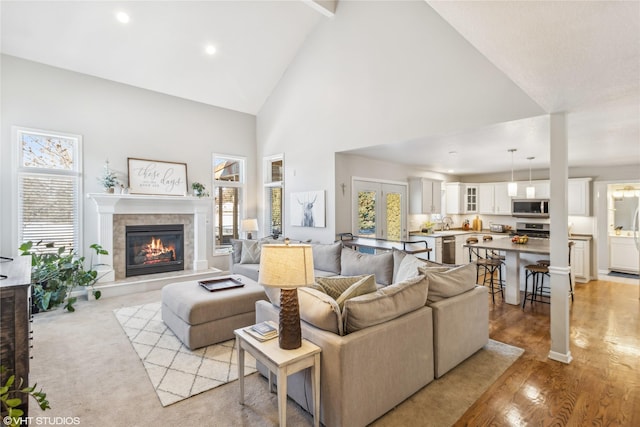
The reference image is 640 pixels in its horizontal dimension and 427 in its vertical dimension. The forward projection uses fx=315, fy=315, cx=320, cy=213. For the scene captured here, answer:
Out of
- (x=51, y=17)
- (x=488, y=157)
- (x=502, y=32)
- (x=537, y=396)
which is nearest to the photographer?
(x=502, y=32)

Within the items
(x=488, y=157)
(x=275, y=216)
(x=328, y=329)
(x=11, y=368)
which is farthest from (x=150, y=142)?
(x=488, y=157)

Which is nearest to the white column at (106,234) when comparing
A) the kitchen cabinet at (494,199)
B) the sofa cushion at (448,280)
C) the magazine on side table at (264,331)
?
the magazine on side table at (264,331)

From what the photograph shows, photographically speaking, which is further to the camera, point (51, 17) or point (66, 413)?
point (51, 17)

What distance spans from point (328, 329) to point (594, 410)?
2035 millimetres

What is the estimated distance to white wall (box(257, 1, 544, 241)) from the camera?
3746 millimetres

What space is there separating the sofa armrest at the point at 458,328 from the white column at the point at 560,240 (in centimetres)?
61

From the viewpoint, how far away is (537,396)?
2.42m

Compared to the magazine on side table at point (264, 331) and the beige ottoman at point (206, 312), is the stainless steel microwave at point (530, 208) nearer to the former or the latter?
the beige ottoman at point (206, 312)

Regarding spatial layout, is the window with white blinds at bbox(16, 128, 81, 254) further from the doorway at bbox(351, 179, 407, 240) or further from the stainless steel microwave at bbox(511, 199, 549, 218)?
the stainless steel microwave at bbox(511, 199, 549, 218)

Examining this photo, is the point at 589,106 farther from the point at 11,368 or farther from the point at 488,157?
the point at 11,368

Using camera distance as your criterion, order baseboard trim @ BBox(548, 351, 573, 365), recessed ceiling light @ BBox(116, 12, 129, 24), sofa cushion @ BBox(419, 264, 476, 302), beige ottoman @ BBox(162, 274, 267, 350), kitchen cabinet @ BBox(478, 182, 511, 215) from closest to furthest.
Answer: sofa cushion @ BBox(419, 264, 476, 302), baseboard trim @ BBox(548, 351, 573, 365), beige ottoman @ BBox(162, 274, 267, 350), recessed ceiling light @ BBox(116, 12, 129, 24), kitchen cabinet @ BBox(478, 182, 511, 215)

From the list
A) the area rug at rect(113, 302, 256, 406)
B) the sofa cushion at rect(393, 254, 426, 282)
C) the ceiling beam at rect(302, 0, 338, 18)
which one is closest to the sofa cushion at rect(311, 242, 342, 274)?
the sofa cushion at rect(393, 254, 426, 282)

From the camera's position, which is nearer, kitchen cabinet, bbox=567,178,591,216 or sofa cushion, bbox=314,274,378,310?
sofa cushion, bbox=314,274,378,310

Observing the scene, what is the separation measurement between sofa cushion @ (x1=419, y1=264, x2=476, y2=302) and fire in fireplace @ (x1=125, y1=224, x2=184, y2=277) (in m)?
5.02
